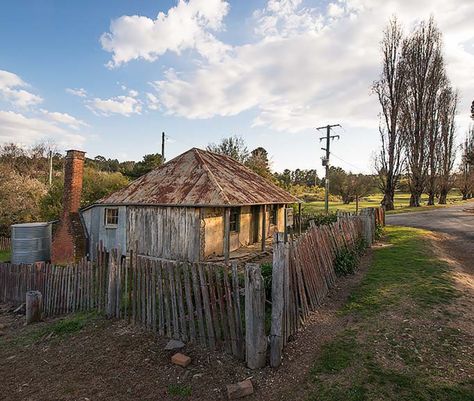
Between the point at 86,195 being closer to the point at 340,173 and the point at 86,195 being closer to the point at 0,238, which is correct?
the point at 0,238

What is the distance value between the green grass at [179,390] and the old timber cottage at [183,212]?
710 cm

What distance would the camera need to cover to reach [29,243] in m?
14.3

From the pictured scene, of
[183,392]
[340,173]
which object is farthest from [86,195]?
[340,173]

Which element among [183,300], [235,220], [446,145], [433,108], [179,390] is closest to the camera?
[179,390]

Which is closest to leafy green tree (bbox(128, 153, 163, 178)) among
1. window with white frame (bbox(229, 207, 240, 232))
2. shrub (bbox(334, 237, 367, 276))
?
window with white frame (bbox(229, 207, 240, 232))

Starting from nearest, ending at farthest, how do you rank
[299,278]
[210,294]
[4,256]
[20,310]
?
1. [210,294]
2. [299,278]
3. [20,310]
4. [4,256]

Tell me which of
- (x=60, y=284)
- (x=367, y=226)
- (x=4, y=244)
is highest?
(x=367, y=226)

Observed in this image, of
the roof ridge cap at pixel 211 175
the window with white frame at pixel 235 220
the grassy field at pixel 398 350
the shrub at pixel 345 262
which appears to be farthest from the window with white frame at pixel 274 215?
the grassy field at pixel 398 350

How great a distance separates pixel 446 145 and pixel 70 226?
163 feet

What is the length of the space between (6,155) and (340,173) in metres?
44.4

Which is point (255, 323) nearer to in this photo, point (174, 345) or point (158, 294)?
point (174, 345)

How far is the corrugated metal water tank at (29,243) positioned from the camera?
14148mm

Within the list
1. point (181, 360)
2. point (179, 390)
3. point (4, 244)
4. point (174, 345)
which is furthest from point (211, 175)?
point (4, 244)

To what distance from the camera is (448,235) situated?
59.5 ft
